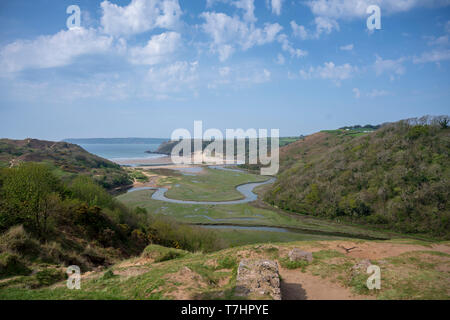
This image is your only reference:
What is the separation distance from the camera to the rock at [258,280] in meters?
8.22

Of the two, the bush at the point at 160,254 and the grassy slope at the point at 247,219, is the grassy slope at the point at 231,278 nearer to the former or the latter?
the bush at the point at 160,254

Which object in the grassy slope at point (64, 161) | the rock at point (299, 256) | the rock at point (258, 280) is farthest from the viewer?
the grassy slope at point (64, 161)

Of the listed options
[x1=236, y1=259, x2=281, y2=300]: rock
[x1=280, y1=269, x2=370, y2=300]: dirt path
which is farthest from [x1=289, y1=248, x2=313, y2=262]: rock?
[x1=236, y1=259, x2=281, y2=300]: rock

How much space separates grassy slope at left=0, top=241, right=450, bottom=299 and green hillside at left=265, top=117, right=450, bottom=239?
2858cm

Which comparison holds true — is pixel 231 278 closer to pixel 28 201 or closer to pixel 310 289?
pixel 310 289

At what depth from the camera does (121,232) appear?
1064 inches

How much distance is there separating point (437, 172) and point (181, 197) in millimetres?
54660

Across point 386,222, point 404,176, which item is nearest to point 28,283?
point 386,222

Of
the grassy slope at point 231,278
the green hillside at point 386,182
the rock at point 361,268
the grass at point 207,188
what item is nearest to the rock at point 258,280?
the grassy slope at point 231,278

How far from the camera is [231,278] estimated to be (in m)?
11.1

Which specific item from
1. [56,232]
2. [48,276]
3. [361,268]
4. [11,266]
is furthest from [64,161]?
[361,268]

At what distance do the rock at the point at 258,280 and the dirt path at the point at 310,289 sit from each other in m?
1.36

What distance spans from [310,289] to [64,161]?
10062cm
